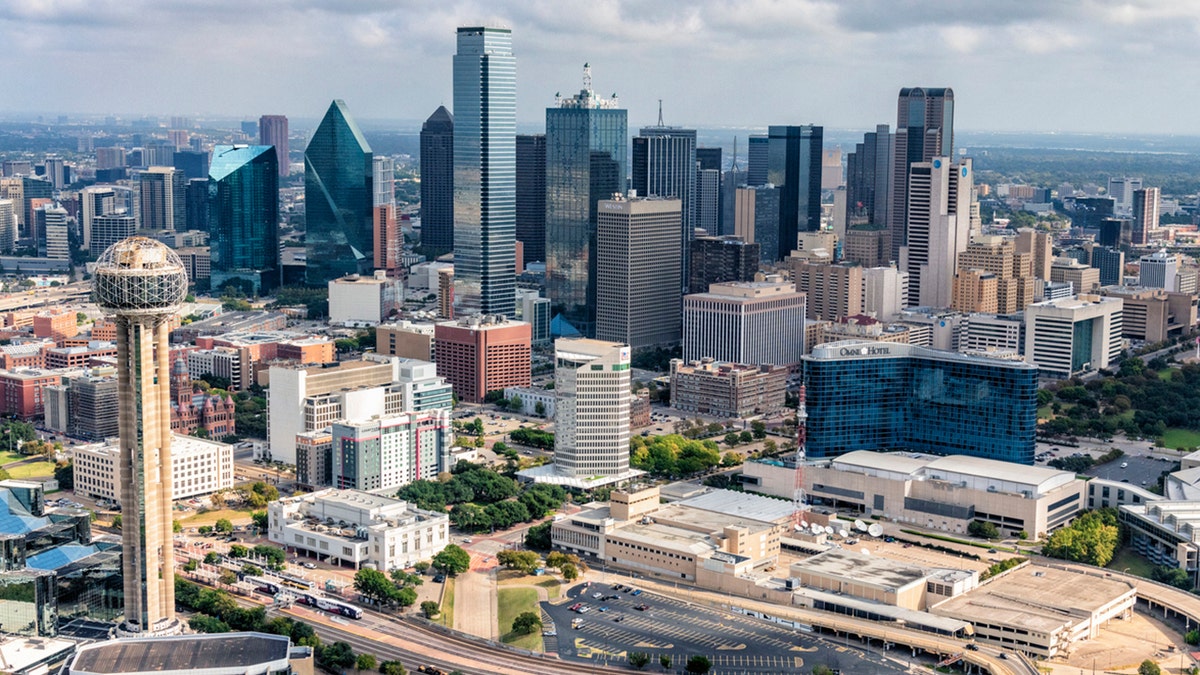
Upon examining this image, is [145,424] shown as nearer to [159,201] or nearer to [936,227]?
[936,227]

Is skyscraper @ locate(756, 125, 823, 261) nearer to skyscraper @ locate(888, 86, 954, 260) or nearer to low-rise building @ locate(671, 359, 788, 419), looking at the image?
skyscraper @ locate(888, 86, 954, 260)

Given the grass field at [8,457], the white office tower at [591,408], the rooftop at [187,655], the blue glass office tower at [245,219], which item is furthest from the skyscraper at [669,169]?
the rooftop at [187,655]

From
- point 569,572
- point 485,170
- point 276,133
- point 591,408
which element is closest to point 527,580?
point 569,572

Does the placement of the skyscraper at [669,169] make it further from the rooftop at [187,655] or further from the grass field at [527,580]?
the rooftop at [187,655]

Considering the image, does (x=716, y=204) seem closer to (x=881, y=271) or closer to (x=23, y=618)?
(x=881, y=271)

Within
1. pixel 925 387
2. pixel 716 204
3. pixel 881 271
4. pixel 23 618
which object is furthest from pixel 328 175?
pixel 23 618

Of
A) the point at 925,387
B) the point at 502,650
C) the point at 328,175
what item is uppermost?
the point at 328,175
